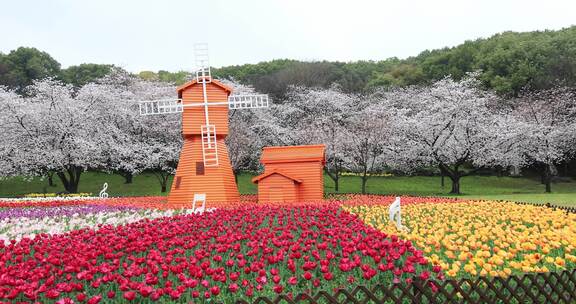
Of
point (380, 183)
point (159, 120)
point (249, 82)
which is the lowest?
point (380, 183)

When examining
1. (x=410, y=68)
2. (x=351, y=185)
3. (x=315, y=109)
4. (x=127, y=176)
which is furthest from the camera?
(x=410, y=68)

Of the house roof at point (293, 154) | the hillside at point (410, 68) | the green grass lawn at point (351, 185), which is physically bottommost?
the green grass lawn at point (351, 185)

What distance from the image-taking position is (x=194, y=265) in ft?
22.9

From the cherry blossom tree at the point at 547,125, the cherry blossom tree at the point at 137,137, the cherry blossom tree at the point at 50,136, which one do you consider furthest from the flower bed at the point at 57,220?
the cherry blossom tree at the point at 547,125

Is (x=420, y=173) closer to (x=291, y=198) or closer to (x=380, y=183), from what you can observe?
(x=380, y=183)

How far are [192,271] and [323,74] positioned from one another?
63442 millimetres

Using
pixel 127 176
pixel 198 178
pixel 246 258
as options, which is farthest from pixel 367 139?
pixel 246 258

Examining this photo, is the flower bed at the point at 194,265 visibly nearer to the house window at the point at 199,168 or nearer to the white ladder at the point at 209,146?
the white ladder at the point at 209,146

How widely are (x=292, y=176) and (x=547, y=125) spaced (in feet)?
89.9

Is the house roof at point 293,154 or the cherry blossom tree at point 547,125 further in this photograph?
the cherry blossom tree at point 547,125

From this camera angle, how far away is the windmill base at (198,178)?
79.8 ft

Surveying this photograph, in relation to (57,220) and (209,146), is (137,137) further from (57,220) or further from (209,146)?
(57,220)

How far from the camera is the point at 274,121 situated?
52562mm

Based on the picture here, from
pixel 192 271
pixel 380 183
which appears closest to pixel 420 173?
pixel 380 183
